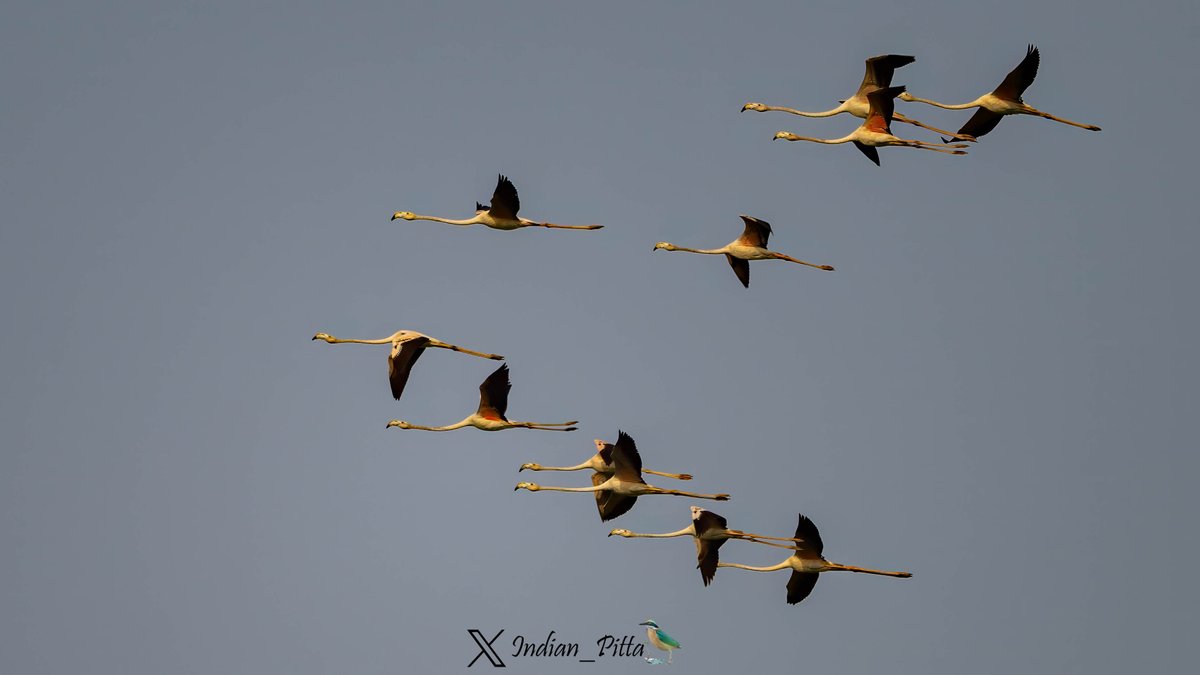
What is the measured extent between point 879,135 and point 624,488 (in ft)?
35.8

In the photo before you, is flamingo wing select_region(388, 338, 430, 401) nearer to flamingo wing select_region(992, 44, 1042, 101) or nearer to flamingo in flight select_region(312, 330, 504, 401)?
flamingo in flight select_region(312, 330, 504, 401)

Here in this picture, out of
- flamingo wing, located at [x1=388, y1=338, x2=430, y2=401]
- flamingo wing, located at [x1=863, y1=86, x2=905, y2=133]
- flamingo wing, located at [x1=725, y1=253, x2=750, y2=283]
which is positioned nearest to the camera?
flamingo wing, located at [x1=388, y1=338, x2=430, y2=401]

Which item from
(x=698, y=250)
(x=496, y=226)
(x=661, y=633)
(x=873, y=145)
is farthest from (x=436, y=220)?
(x=661, y=633)

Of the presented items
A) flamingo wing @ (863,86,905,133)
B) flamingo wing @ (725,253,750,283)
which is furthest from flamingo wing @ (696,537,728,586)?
flamingo wing @ (863,86,905,133)

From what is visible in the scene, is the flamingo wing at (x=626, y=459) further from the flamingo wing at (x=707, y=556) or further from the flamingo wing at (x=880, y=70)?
the flamingo wing at (x=880, y=70)

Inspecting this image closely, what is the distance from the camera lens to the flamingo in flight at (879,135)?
187 feet

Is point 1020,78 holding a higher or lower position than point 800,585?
higher

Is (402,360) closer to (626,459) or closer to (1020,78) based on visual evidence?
(626,459)

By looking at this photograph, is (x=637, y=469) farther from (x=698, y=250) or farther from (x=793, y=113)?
(x=793, y=113)

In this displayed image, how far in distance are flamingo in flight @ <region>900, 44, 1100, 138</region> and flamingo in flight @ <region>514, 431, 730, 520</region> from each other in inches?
444

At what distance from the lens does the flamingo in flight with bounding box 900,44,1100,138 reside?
184 ft

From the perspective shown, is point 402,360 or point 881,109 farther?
point 881,109

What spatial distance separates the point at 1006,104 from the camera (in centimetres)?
5750

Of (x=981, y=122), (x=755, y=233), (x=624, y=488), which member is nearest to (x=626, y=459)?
(x=624, y=488)
